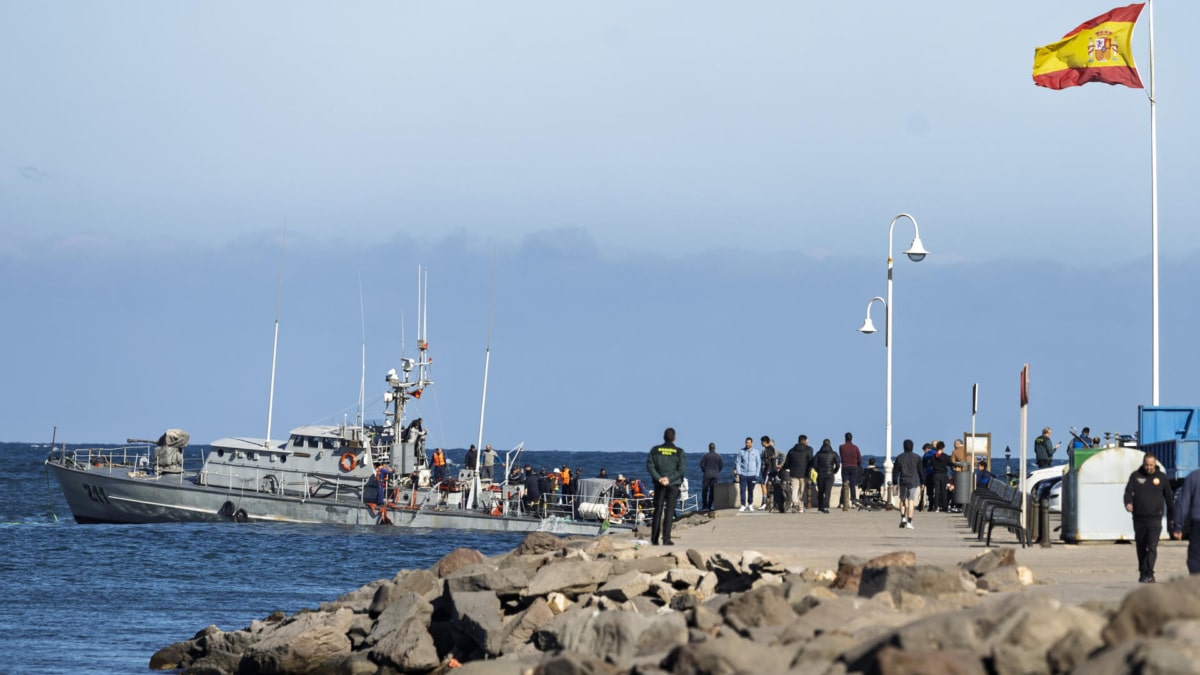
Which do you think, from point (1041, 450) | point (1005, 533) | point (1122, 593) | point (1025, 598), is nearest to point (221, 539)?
point (1041, 450)

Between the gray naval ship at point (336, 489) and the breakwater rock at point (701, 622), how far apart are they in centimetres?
2420

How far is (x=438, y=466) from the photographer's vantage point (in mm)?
51906

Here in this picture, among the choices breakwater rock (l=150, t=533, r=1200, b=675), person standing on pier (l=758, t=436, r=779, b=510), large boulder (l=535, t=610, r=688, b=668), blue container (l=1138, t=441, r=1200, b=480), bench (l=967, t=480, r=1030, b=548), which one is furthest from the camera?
person standing on pier (l=758, t=436, r=779, b=510)

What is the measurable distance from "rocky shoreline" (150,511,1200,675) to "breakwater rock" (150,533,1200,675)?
0.06ft

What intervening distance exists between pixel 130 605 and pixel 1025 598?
22.8 m

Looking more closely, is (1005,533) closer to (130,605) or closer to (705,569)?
(705,569)

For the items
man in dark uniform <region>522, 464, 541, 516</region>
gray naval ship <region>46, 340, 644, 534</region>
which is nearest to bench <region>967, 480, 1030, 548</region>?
gray naval ship <region>46, 340, 644, 534</region>

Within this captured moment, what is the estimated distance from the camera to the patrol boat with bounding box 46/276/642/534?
1871 inches

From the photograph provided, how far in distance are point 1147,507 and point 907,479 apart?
1159 cm

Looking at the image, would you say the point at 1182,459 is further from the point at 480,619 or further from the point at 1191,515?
the point at 480,619

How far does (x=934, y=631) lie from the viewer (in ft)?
31.4

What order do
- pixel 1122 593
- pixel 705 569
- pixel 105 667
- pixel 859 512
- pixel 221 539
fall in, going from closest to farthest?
pixel 1122 593 < pixel 705 569 < pixel 105 667 < pixel 859 512 < pixel 221 539

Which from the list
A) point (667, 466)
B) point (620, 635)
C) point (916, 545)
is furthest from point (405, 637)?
point (916, 545)

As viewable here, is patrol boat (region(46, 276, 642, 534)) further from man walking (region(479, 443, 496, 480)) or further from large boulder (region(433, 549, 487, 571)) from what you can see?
large boulder (region(433, 549, 487, 571))
